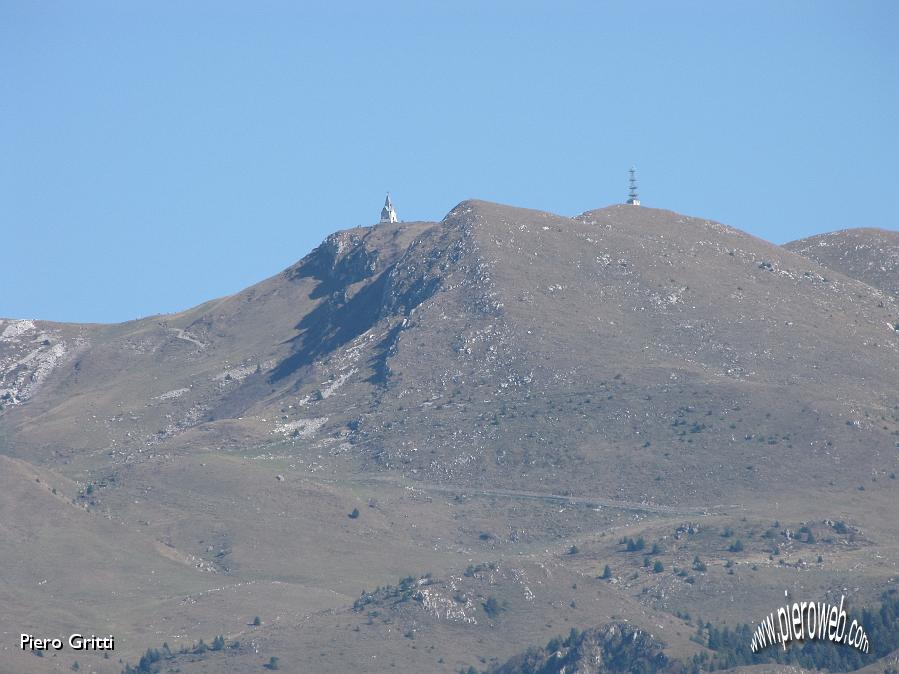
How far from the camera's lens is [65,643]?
179250 millimetres

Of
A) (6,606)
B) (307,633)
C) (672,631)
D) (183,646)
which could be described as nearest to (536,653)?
(672,631)

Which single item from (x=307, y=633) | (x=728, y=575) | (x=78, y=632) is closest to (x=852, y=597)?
(x=728, y=575)

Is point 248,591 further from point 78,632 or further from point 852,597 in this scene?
point 852,597

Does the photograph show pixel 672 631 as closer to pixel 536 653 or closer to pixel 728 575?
pixel 536 653

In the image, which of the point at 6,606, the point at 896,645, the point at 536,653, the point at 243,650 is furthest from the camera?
the point at 6,606

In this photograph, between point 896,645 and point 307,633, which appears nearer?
point 896,645

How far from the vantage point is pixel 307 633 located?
579 feet

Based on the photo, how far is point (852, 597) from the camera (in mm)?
178375

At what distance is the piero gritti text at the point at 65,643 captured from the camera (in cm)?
16450

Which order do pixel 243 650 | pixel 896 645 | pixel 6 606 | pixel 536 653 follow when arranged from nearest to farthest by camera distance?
pixel 896 645 < pixel 536 653 < pixel 243 650 < pixel 6 606

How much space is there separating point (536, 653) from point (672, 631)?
11.1 m

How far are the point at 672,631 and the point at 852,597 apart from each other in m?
19.3

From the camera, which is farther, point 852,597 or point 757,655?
point 852,597

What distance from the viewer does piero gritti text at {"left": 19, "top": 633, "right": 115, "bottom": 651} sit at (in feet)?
540
